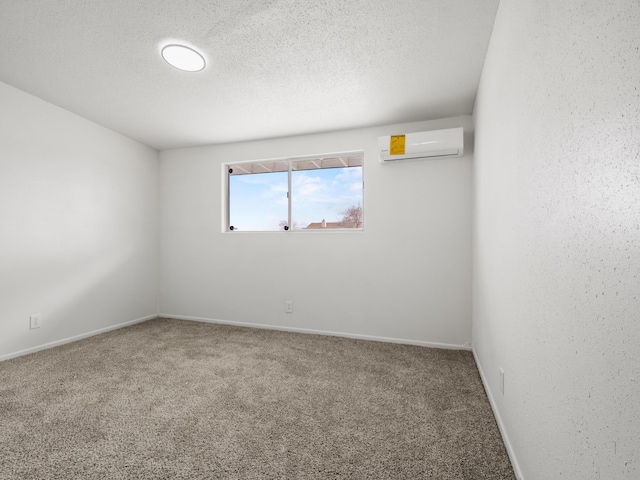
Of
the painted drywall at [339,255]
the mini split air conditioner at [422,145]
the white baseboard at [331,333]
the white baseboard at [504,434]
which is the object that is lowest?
the white baseboard at [331,333]

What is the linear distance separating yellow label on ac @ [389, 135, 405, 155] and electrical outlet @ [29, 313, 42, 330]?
3775 mm

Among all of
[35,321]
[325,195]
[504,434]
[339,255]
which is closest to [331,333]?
[339,255]

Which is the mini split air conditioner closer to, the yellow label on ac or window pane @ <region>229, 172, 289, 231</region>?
the yellow label on ac

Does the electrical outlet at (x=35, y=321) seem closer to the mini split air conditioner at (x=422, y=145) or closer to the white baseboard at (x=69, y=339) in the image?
the white baseboard at (x=69, y=339)

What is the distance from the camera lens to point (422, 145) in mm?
3059

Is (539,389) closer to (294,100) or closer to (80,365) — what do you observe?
(294,100)

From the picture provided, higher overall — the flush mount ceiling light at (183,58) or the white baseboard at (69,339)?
the flush mount ceiling light at (183,58)

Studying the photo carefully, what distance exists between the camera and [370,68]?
238 cm

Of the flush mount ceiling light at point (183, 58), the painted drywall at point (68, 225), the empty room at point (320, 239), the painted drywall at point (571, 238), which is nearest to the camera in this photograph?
the painted drywall at point (571, 238)

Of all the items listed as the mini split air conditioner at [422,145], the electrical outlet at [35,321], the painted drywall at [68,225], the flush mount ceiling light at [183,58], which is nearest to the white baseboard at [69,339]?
the painted drywall at [68,225]

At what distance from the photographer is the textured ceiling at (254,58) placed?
182 centimetres

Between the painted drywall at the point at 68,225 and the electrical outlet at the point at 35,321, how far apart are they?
31 millimetres

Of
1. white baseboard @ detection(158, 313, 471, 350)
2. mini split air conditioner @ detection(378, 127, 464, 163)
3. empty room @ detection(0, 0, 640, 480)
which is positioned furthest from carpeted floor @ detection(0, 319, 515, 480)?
mini split air conditioner @ detection(378, 127, 464, 163)

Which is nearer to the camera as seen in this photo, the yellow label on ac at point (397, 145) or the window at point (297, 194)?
the yellow label on ac at point (397, 145)
